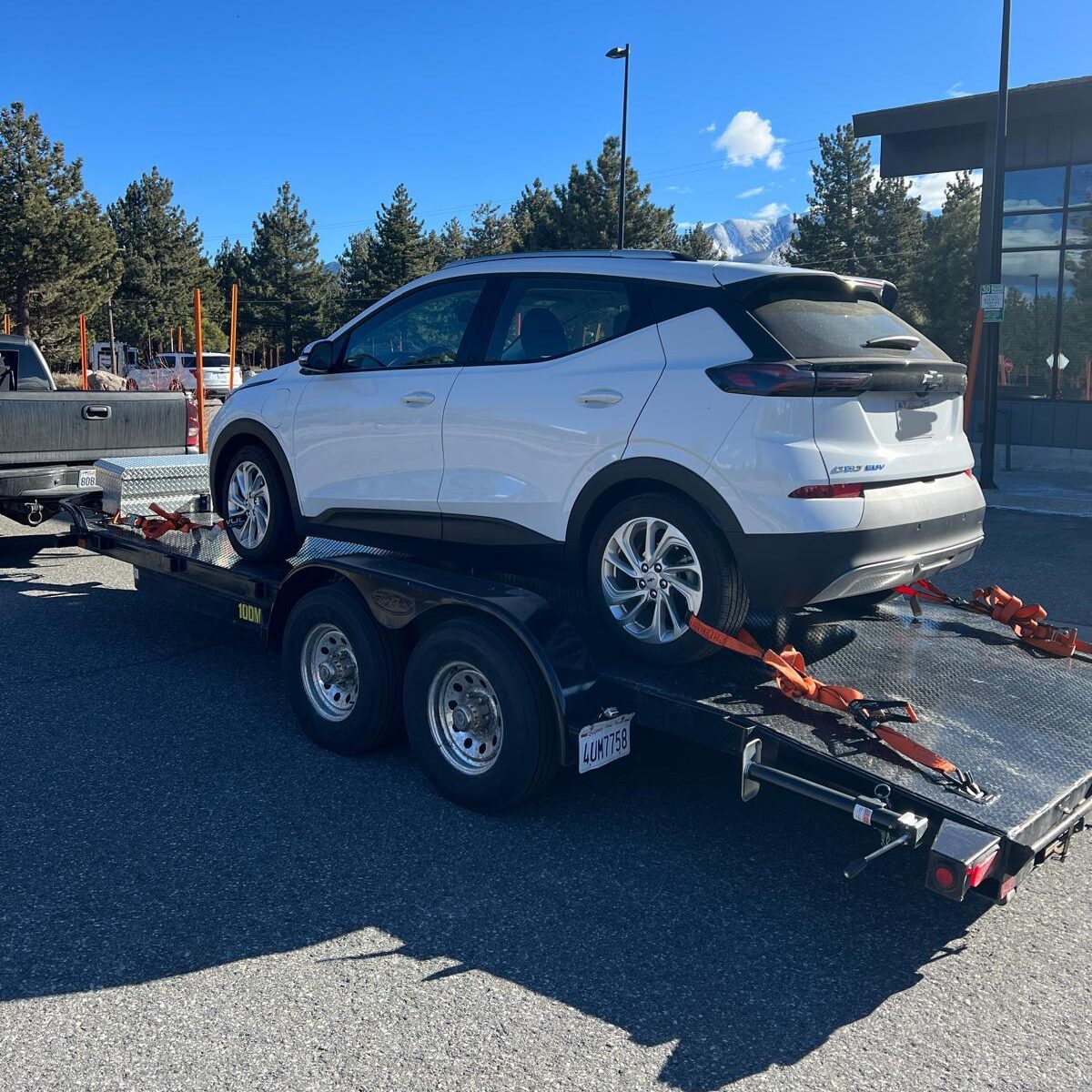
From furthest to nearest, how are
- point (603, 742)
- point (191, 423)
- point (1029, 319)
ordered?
point (1029, 319)
point (191, 423)
point (603, 742)

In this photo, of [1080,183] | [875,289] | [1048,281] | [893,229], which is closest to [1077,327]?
[1048,281]

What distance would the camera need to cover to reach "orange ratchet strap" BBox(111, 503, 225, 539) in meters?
6.92

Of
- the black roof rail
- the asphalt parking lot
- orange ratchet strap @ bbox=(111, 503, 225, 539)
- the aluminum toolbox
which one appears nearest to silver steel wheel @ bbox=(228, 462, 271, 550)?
orange ratchet strap @ bbox=(111, 503, 225, 539)

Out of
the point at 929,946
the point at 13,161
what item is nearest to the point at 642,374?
the point at 929,946

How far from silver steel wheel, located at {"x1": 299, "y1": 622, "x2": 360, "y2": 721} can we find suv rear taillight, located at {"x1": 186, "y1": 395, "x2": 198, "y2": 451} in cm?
544

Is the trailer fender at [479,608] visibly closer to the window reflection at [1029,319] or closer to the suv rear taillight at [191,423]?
the suv rear taillight at [191,423]

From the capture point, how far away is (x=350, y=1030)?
9.91 feet

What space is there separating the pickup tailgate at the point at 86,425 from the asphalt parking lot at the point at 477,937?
13.9 ft

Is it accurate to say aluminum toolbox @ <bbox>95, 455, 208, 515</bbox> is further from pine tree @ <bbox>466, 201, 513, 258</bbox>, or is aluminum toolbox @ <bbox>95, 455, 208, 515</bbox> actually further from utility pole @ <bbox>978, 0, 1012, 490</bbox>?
pine tree @ <bbox>466, 201, 513, 258</bbox>

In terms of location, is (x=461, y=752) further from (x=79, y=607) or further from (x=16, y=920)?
(x=79, y=607)

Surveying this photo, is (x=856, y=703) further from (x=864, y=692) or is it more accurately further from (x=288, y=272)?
(x=288, y=272)

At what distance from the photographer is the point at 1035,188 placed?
18031 mm

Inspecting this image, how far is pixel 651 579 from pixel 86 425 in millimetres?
6560

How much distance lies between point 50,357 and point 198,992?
4575 centimetres
